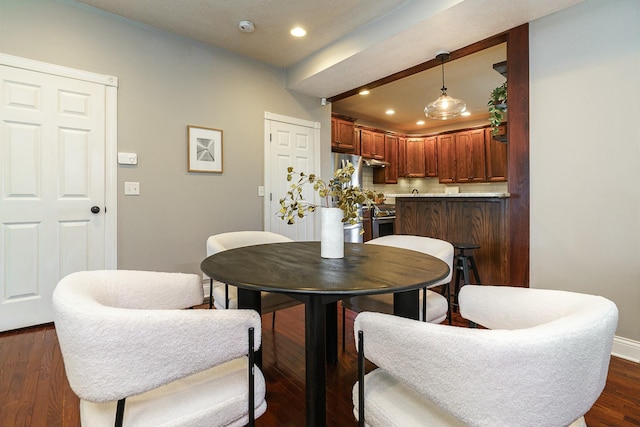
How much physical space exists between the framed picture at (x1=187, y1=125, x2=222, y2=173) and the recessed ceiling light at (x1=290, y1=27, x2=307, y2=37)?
1.19 meters

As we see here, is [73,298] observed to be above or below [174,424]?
above

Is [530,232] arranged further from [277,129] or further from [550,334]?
[277,129]

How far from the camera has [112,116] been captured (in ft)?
8.80

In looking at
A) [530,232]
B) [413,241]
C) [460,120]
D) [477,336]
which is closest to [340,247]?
[413,241]

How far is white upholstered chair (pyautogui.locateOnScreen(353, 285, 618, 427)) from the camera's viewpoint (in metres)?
0.63

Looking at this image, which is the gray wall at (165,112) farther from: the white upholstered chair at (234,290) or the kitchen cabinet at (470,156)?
the kitchen cabinet at (470,156)

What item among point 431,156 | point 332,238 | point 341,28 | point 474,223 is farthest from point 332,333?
point 431,156

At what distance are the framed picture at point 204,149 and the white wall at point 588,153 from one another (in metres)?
2.83

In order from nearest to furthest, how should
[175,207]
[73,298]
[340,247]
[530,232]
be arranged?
[73,298] < [340,247] < [530,232] < [175,207]

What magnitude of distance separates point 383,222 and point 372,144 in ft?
5.00

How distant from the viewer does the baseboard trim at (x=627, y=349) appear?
198 cm

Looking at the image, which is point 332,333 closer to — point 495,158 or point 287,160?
point 287,160

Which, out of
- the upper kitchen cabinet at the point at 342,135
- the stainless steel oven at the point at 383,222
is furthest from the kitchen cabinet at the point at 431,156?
the upper kitchen cabinet at the point at 342,135

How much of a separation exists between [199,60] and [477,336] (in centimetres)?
343
